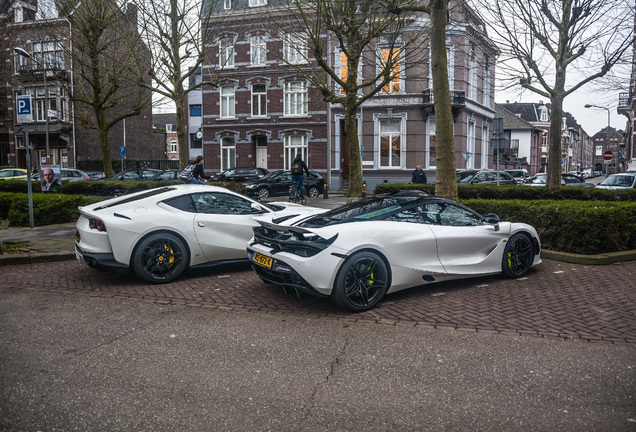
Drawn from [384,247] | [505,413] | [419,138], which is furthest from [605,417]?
[419,138]

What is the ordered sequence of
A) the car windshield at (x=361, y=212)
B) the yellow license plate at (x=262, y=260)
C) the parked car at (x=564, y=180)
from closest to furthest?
1. the yellow license plate at (x=262, y=260)
2. the car windshield at (x=361, y=212)
3. the parked car at (x=564, y=180)

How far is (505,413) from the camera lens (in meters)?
3.23

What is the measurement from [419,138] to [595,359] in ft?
Result: 87.3

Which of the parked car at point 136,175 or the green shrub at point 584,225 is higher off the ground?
the parked car at point 136,175

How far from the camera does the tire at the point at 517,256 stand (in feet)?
22.9

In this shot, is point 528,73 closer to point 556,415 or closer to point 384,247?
point 384,247

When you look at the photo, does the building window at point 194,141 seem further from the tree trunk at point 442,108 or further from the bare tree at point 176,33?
the tree trunk at point 442,108

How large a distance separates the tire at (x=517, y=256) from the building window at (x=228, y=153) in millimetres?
28642

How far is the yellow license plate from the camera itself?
18.8 feet

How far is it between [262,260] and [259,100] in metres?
28.9

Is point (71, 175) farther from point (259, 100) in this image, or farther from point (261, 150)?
point (259, 100)

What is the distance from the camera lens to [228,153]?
113 feet

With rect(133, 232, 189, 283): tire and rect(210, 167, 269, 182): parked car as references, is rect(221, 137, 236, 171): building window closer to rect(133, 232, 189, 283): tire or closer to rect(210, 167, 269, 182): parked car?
rect(210, 167, 269, 182): parked car

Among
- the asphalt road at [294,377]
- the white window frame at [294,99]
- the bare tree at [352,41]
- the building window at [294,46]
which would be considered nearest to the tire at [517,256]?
the asphalt road at [294,377]
